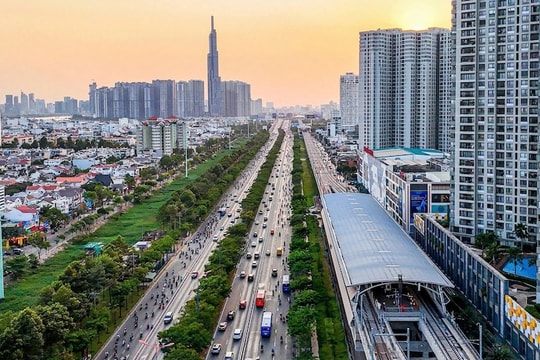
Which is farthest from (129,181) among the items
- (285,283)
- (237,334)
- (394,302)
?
(394,302)

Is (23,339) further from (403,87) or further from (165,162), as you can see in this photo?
(165,162)

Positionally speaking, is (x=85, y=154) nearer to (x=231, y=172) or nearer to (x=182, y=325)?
(x=231, y=172)

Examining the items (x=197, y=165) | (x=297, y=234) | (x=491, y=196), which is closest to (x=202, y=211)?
(x=297, y=234)

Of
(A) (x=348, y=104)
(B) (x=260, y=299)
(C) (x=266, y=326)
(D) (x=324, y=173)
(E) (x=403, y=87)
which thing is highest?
(A) (x=348, y=104)

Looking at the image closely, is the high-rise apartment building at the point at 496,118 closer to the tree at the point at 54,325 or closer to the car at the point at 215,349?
the car at the point at 215,349

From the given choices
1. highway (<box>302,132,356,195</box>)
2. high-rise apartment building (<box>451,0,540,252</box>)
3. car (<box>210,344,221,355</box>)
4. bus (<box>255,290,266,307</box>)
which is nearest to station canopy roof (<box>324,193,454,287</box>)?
bus (<box>255,290,266,307</box>)

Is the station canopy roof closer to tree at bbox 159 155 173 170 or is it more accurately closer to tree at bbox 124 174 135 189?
tree at bbox 124 174 135 189
